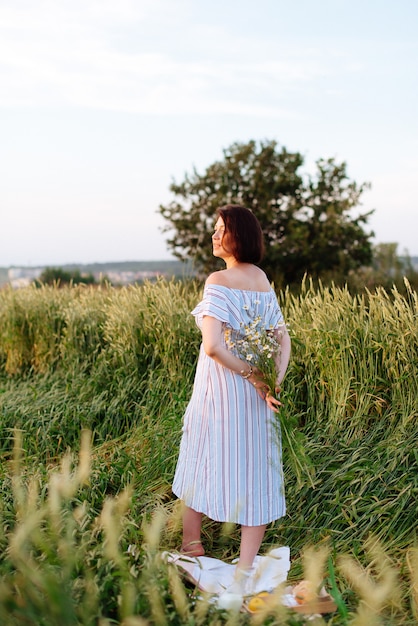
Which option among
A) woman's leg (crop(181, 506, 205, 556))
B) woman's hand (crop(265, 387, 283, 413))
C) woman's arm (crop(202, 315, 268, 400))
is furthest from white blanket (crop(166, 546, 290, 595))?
woman's arm (crop(202, 315, 268, 400))

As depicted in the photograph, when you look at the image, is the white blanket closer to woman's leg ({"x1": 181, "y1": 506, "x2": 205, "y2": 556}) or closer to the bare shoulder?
woman's leg ({"x1": 181, "y1": 506, "x2": 205, "y2": 556})

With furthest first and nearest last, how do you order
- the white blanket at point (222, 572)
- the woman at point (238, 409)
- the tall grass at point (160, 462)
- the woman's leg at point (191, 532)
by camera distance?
1. the woman's leg at point (191, 532)
2. the woman at point (238, 409)
3. the white blanket at point (222, 572)
4. the tall grass at point (160, 462)

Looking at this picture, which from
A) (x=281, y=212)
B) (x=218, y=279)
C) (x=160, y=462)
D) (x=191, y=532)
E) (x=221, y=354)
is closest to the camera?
(x=221, y=354)

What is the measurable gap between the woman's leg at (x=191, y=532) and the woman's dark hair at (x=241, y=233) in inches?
46.6

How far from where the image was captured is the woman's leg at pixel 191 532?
3.21 meters

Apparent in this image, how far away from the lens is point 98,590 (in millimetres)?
2236

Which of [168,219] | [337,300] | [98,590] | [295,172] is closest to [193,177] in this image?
[168,219]

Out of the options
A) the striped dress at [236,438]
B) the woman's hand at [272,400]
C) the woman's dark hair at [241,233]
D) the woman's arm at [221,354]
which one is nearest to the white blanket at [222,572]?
the striped dress at [236,438]

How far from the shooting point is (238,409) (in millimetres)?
3035

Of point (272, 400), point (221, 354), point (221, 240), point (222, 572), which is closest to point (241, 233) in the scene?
point (221, 240)

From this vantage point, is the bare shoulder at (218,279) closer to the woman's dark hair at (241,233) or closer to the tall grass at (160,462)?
the woman's dark hair at (241,233)

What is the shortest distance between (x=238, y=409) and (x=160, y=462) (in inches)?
48.9

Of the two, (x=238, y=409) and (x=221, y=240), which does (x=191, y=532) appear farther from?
Result: (x=221, y=240)

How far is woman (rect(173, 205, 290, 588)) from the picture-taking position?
301 centimetres
